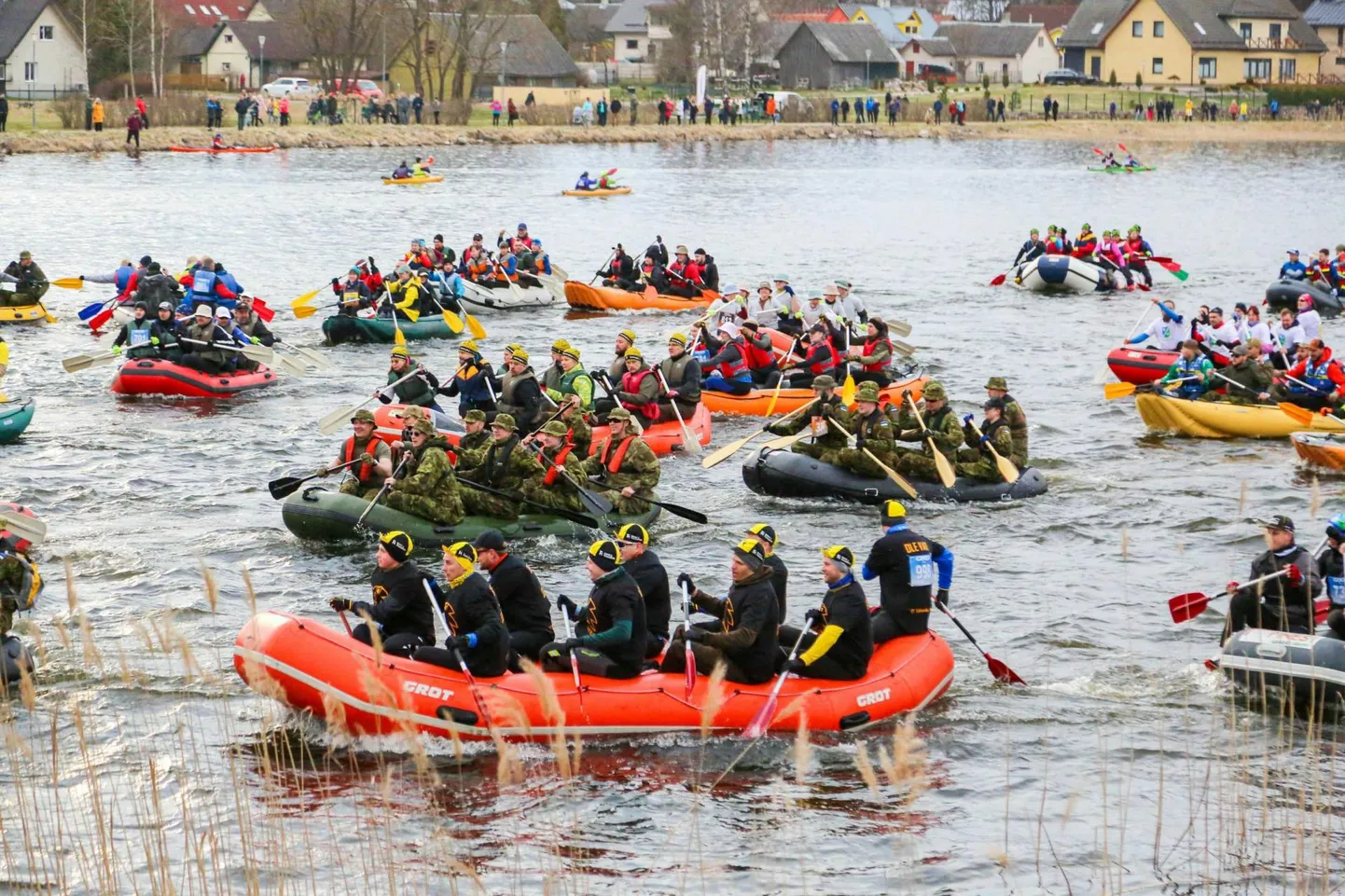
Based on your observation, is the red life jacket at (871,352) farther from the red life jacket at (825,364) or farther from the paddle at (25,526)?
the paddle at (25,526)

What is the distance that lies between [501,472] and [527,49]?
293 feet

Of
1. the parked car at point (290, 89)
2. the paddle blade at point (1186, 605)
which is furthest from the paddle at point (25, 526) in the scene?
the parked car at point (290, 89)

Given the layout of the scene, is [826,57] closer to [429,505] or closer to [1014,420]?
[1014,420]

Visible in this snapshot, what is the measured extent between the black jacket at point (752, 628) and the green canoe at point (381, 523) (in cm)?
541

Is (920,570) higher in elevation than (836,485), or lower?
higher

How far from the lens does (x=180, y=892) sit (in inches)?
388

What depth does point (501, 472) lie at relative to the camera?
1873 cm

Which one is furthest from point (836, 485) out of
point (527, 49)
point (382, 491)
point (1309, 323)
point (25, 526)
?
point (527, 49)

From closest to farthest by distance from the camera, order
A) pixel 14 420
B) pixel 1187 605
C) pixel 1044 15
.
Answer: pixel 1187 605, pixel 14 420, pixel 1044 15

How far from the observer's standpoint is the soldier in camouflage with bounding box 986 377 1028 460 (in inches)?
811

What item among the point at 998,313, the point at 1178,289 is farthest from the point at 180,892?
the point at 1178,289

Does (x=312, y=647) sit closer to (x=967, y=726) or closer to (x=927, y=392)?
(x=967, y=726)

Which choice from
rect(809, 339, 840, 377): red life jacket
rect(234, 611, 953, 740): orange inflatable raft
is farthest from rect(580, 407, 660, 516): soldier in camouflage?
rect(809, 339, 840, 377): red life jacket

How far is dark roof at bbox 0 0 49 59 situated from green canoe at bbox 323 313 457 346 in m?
61.1
